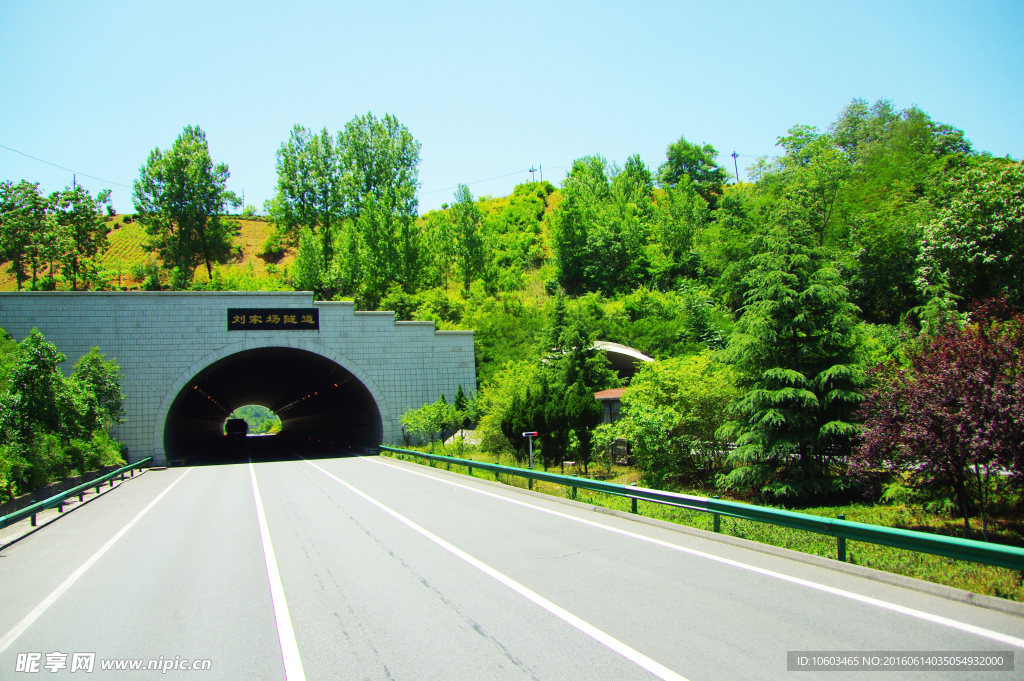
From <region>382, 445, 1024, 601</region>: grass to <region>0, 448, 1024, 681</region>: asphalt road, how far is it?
935mm

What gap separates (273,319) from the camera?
31.4 meters

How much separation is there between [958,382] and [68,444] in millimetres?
25320

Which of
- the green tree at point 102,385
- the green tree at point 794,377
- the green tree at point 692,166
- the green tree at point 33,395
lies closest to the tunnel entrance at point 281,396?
the green tree at point 102,385

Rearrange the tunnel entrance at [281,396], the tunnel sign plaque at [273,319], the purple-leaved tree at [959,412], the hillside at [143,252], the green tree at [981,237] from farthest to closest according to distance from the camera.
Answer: the hillside at [143,252] < the tunnel entrance at [281,396] < the tunnel sign plaque at [273,319] < the green tree at [981,237] < the purple-leaved tree at [959,412]

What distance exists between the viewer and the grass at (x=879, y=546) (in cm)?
677

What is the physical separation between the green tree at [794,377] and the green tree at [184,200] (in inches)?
2044

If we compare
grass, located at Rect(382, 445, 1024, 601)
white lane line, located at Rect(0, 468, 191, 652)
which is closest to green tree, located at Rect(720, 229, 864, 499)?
grass, located at Rect(382, 445, 1024, 601)

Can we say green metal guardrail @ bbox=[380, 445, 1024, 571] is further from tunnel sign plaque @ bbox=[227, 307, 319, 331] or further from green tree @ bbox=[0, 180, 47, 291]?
green tree @ bbox=[0, 180, 47, 291]

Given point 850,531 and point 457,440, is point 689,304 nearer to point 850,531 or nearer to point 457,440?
point 457,440

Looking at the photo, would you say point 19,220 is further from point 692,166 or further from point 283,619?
point 692,166

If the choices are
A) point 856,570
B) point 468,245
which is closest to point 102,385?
point 856,570

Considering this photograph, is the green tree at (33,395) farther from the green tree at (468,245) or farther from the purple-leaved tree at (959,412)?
the green tree at (468,245)

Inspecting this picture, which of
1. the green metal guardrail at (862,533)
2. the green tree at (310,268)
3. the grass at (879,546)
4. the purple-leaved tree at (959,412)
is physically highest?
the green tree at (310,268)

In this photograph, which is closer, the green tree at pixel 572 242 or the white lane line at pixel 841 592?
the white lane line at pixel 841 592
